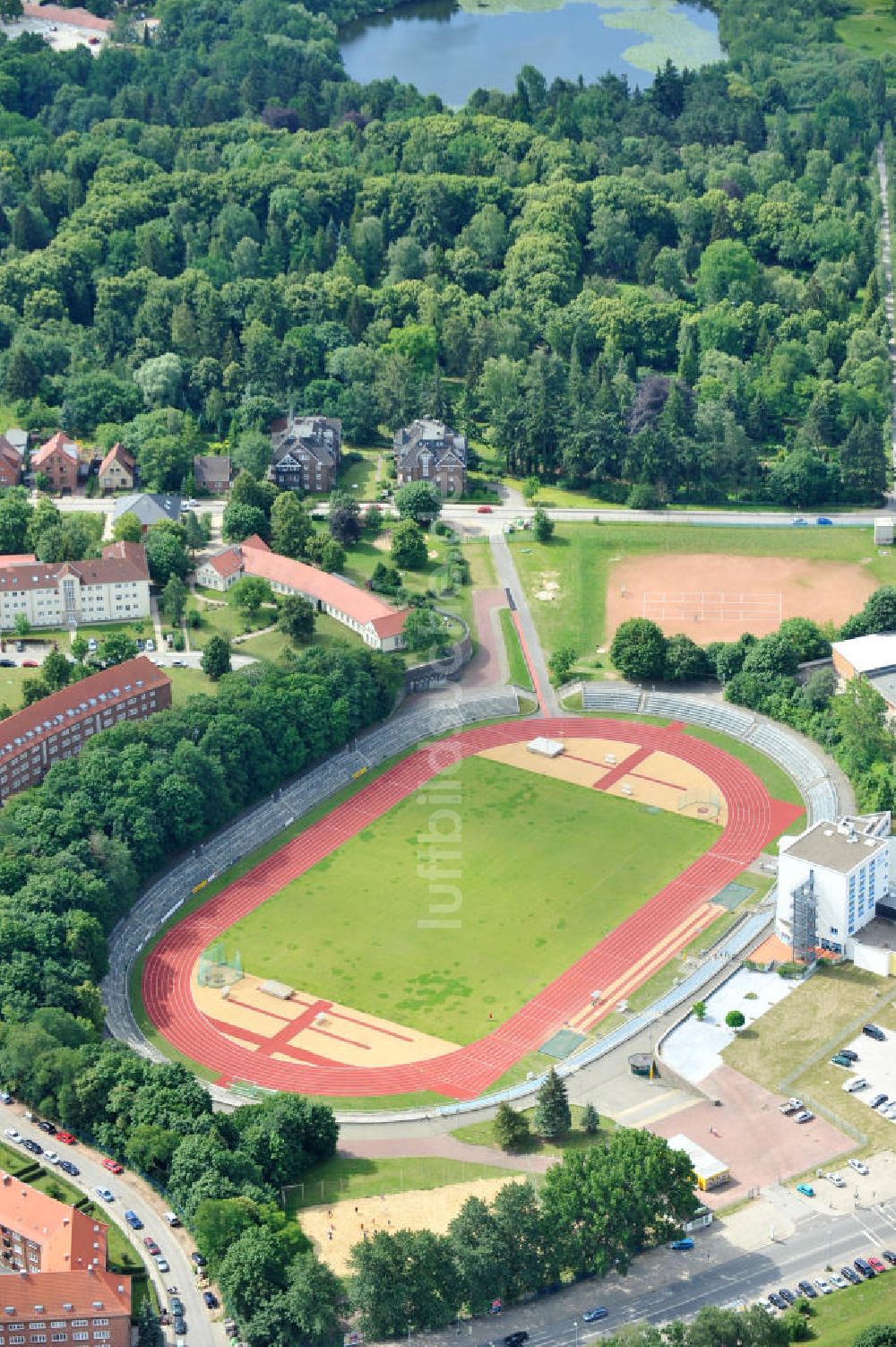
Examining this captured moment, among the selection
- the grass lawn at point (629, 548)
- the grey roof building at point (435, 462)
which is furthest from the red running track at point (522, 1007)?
the grey roof building at point (435, 462)

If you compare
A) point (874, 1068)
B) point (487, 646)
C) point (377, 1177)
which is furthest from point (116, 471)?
point (874, 1068)

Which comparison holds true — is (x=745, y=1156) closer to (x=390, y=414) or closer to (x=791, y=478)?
(x=791, y=478)

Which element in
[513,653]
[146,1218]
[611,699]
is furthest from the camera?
[513,653]

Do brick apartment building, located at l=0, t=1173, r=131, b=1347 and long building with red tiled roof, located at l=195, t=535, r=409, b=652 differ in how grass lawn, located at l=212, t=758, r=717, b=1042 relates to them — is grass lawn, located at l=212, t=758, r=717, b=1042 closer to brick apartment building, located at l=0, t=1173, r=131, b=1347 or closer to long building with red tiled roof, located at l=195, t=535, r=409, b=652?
long building with red tiled roof, located at l=195, t=535, r=409, b=652

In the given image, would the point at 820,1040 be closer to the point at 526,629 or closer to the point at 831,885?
the point at 831,885

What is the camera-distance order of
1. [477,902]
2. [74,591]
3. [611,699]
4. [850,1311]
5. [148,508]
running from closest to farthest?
[850,1311] → [477,902] → [611,699] → [74,591] → [148,508]

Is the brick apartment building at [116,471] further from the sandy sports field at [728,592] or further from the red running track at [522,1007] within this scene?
the red running track at [522,1007]
